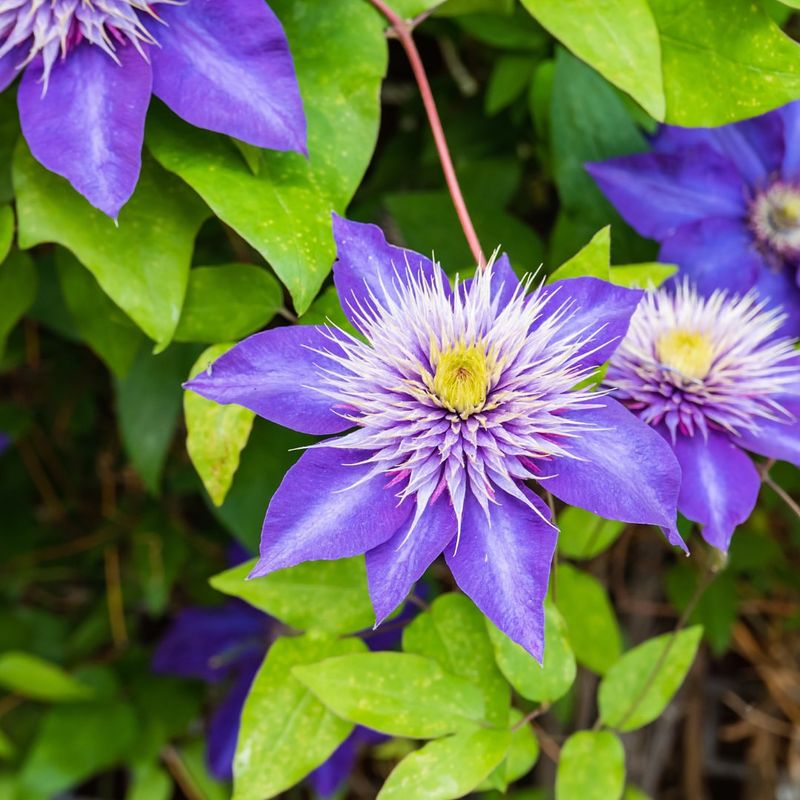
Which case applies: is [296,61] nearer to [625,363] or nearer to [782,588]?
[625,363]

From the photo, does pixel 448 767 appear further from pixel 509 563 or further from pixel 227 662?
pixel 227 662

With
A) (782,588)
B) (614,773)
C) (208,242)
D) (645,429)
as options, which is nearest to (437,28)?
(208,242)

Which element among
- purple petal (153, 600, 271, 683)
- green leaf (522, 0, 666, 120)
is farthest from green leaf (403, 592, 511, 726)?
purple petal (153, 600, 271, 683)

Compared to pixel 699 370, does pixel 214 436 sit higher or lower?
lower

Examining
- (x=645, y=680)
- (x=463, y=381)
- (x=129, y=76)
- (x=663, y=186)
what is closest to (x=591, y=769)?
(x=645, y=680)

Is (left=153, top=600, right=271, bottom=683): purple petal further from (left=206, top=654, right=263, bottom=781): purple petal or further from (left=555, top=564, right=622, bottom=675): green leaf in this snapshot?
(left=555, top=564, right=622, bottom=675): green leaf

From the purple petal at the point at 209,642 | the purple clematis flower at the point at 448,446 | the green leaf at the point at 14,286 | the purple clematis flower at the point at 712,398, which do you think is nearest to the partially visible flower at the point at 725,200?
the purple clematis flower at the point at 712,398
